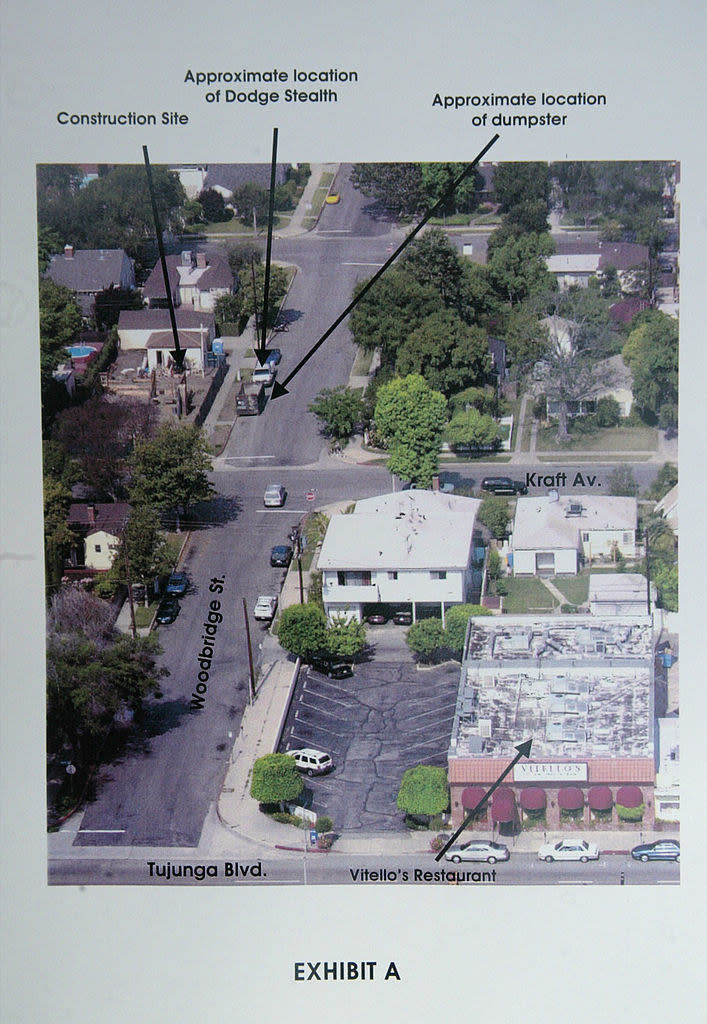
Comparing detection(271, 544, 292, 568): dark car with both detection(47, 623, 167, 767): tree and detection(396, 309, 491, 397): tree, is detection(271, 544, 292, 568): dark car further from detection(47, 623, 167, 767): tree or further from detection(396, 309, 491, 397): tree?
detection(396, 309, 491, 397): tree

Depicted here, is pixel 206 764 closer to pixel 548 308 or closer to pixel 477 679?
pixel 477 679

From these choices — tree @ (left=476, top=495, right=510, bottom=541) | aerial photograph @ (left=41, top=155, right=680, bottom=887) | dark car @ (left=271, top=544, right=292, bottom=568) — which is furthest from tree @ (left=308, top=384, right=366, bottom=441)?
tree @ (left=476, top=495, right=510, bottom=541)

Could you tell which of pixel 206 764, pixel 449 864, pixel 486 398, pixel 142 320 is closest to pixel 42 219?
pixel 142 320

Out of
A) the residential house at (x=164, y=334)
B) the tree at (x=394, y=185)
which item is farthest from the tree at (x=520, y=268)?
the residential house at (x=164, y=334)

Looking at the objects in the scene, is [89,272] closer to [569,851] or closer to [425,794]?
[425,794]

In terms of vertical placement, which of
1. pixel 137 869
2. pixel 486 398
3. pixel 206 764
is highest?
pixel 486 398

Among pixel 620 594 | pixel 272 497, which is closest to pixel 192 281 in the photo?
pixel 272 497

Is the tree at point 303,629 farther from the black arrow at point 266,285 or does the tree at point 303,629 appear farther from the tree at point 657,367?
the tree at point 657,367
